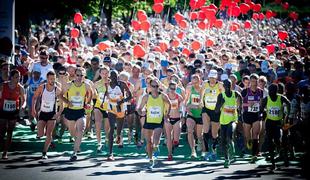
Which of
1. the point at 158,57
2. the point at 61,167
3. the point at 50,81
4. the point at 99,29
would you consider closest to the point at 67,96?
the point at 50,81

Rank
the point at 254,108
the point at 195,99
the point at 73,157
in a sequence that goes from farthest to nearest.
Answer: the point at 195,99 → the point at 254,108 → the point at 73,157

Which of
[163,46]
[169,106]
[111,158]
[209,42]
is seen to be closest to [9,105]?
[111,158]

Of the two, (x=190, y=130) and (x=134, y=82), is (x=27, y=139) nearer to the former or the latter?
(x=134, y=82)

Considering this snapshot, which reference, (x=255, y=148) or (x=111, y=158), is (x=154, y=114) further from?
(x=255, y=148)

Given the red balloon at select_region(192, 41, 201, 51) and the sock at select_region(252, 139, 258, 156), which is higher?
the red balloon at select_region(192, 41, 201, 51)

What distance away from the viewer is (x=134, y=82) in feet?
53.7

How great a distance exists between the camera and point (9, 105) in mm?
13773

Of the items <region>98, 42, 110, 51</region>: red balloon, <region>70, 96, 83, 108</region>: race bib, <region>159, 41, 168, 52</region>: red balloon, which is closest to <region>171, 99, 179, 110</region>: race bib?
<region>70, 96, 83, 108</region>: race bib

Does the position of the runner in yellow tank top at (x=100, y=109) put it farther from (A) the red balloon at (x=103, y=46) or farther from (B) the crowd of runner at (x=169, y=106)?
(A) the red balloon at (x=103, y=46)

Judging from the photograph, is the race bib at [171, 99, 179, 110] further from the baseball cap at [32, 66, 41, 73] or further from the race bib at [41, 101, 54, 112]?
the baseball cap at [32, 66, 41, 73]

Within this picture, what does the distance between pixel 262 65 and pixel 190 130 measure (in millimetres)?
3920

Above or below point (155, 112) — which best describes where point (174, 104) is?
above

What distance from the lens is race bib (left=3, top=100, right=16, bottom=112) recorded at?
1373 centimetres

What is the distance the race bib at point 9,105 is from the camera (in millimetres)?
13734
